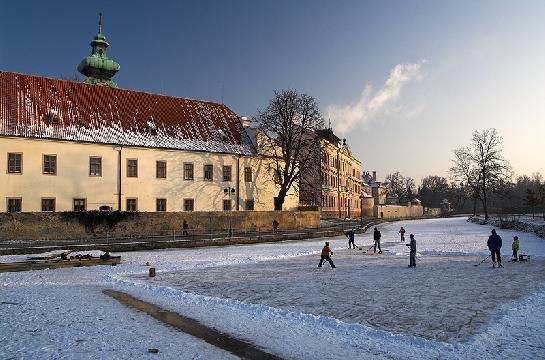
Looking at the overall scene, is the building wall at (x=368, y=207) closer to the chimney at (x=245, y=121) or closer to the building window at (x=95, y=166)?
the chimney at (x=245, y=121)

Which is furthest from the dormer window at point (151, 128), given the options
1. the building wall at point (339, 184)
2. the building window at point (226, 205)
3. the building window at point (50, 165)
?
the building wall at point (339, 184)

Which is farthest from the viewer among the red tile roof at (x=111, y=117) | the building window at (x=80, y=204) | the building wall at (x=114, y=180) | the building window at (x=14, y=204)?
the building window at (x=80, y=204)

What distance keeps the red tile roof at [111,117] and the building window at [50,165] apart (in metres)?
1.73

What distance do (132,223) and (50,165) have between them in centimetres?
845

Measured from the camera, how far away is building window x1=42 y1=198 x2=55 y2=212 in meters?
37.4

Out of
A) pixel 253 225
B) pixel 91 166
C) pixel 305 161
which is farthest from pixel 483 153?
pixel 91 166

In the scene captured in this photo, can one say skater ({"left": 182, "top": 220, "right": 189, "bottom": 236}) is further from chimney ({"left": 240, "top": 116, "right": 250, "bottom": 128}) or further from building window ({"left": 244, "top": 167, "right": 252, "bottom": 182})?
chimney ({"left": 240, "top": 116, "right": 250, "bottom": 128})

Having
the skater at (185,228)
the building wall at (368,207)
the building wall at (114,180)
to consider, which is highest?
the building wall at (114,180)

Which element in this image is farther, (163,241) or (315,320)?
(163,241)

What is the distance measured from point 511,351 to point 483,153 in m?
70.4

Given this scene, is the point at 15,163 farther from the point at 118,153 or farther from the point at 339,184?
the point at 339,184

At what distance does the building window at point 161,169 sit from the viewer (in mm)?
43281

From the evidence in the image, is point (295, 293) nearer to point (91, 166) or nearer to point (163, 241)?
point (163, 241)

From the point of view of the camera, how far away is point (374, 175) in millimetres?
157375
